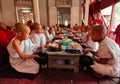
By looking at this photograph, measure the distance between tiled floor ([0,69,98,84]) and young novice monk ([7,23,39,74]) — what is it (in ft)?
0.47

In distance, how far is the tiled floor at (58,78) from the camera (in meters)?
1.42

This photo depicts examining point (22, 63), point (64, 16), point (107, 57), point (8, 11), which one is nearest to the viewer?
point (107, 57)

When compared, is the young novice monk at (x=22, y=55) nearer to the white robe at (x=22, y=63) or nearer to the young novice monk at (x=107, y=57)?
the white robe at (x=22, y=63)

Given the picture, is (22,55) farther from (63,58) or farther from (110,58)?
(110,58)

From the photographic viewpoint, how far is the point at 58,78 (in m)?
1.50

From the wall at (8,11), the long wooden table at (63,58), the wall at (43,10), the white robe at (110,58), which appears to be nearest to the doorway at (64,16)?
the wall at (43,10)

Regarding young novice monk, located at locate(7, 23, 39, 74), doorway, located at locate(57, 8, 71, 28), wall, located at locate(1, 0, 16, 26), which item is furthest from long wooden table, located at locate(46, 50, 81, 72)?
wall, located at locate(1, 0, 16, 26)

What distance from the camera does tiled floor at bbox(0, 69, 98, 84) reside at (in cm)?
142

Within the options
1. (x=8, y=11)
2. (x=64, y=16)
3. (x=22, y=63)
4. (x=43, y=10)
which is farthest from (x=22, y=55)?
(x=8, y=11)

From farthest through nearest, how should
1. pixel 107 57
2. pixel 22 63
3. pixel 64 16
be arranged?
pixel 64 16
pixel 22 63
pixel 107 57

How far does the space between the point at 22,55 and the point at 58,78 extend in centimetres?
55

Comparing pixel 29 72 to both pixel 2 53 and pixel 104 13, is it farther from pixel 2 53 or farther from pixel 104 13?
pixel 104 13

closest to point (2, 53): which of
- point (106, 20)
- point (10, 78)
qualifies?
point (10, 78)

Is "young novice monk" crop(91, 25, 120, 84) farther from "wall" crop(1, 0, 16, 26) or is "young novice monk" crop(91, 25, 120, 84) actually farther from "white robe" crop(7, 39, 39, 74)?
"wall" crop(1, 0, 16, 26)
